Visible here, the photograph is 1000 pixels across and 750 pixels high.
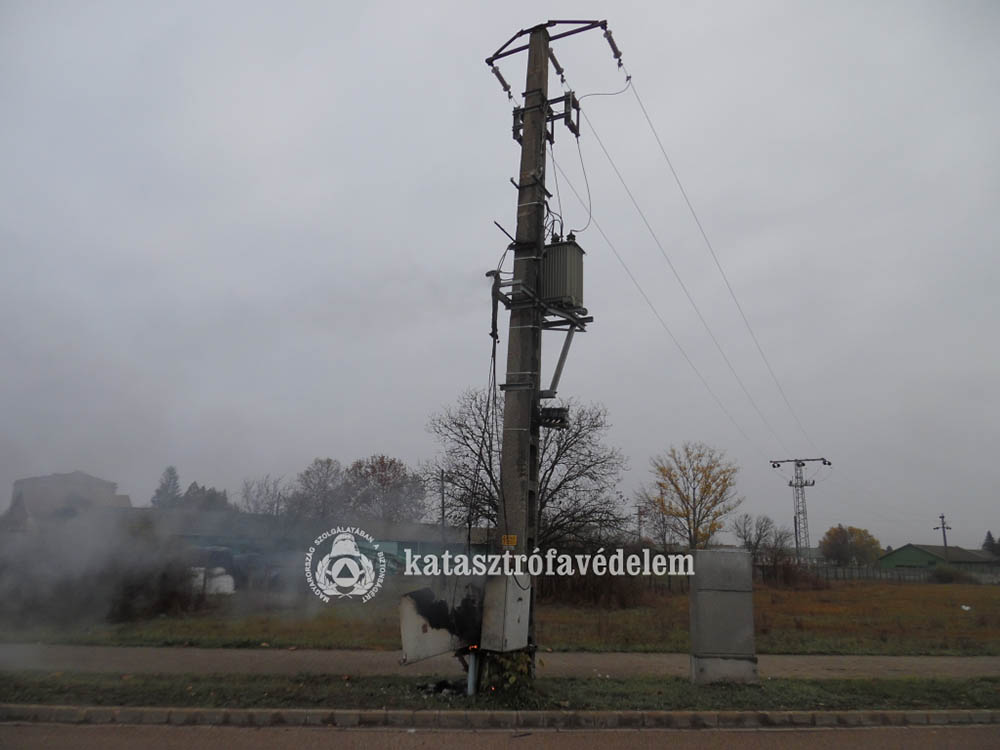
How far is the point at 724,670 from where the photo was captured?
30.8 feet

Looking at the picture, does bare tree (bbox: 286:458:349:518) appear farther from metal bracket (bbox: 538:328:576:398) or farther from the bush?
the bush

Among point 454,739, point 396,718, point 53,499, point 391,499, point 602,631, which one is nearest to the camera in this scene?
point 454,739

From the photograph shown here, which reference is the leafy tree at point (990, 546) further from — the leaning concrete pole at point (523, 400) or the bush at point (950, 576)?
the leaning concrete pole at point (523, 400)

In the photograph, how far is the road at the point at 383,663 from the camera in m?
10.1

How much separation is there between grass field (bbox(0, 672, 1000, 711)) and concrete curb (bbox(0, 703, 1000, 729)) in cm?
24

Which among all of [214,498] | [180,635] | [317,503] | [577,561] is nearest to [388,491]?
[317,503]

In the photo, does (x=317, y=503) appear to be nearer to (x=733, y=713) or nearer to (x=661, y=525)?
(x=733, y=713)

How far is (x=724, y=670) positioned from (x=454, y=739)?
4.37 metres

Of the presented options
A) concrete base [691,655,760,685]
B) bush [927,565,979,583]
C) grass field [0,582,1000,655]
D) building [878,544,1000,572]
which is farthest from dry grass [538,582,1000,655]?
building [878,544,1000,572]

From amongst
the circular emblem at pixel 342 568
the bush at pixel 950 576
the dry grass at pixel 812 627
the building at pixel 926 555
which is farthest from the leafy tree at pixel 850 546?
the circular emblem at pixel 342 568

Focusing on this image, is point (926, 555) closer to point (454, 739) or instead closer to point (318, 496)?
point (318, 496)

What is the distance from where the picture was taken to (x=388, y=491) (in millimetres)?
32406

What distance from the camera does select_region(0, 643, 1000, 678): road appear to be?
33.2ft

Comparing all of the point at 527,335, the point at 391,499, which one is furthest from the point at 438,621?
the point at 391,499
